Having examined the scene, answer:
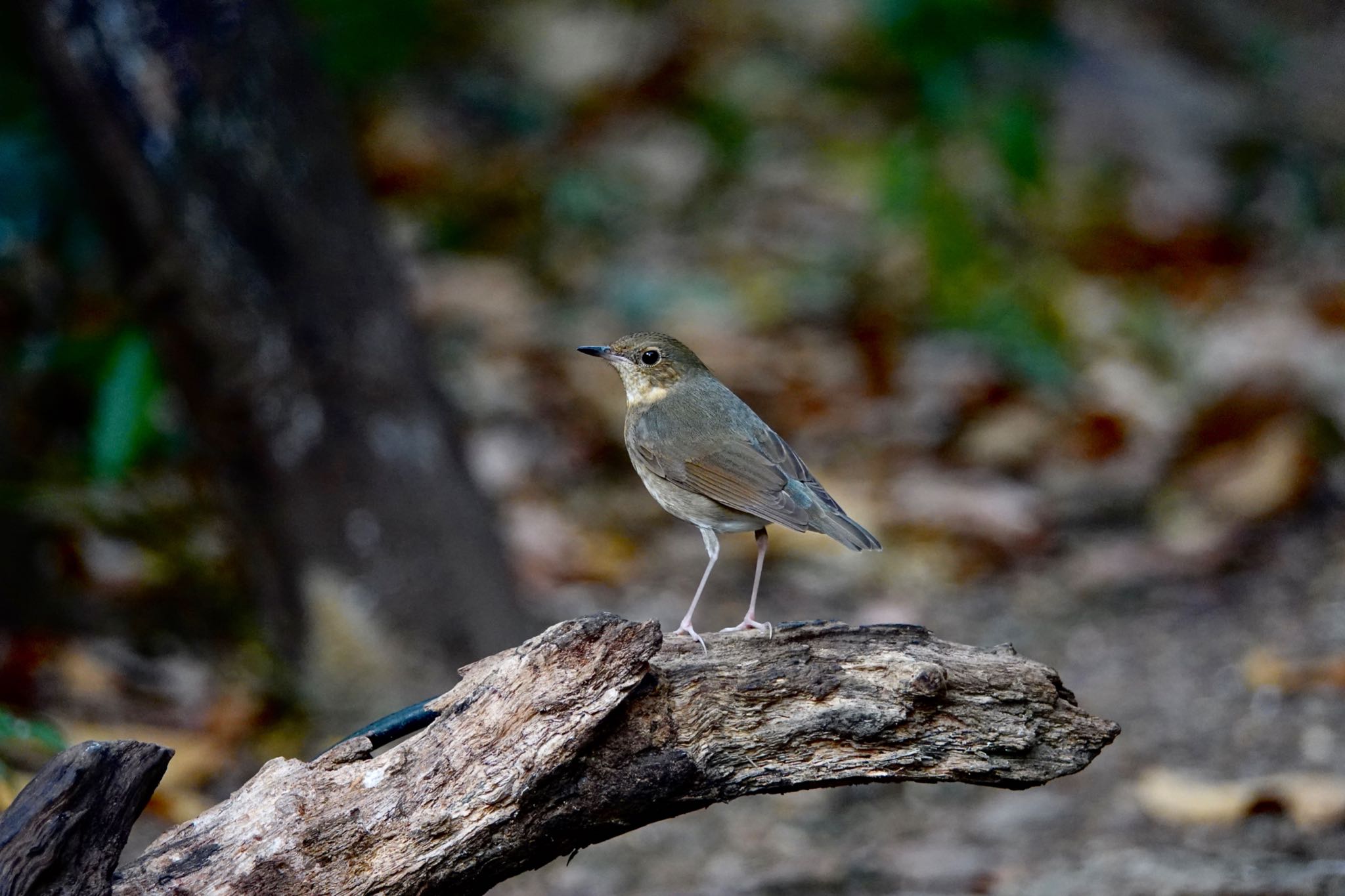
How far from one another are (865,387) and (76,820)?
5.88m

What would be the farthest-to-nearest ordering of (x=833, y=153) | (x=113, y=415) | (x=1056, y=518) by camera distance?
(x=833, y=153) < (x=1056, y=518) < (x=113, y=415)

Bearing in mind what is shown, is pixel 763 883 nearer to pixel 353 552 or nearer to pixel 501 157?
pixel 353 552

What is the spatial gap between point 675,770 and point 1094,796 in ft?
7.49

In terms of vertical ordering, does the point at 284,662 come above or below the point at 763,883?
above

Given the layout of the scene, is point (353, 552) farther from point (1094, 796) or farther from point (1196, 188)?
point (1196, 188)

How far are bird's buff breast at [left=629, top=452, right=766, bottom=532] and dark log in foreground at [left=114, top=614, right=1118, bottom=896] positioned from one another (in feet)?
2.30

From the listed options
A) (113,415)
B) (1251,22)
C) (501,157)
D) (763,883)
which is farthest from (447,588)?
(1251,22)

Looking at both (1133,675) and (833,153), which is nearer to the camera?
(1133,675)

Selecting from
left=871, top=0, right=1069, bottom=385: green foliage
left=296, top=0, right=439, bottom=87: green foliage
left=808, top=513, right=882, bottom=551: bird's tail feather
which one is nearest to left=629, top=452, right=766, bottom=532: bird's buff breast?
left=808, top=513, right=882, bottom=551: bird's tail feather

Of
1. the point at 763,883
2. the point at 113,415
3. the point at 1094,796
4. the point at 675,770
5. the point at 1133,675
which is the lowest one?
the point at 675,770

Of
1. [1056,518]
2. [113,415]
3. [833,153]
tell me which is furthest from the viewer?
[833,153]

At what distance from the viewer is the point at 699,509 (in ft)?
11.3

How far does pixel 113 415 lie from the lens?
4785 millimetres

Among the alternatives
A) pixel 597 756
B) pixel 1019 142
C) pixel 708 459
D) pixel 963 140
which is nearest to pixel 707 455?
pixel 708 459
